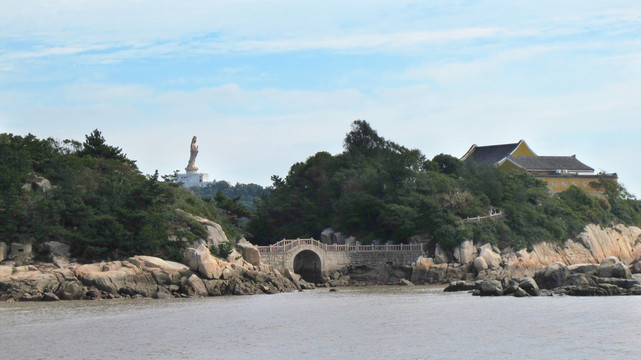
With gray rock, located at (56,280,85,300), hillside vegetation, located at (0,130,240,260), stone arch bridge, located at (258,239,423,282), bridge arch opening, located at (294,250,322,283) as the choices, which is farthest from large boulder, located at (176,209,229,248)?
gray rock, located at (56,280,85,300)

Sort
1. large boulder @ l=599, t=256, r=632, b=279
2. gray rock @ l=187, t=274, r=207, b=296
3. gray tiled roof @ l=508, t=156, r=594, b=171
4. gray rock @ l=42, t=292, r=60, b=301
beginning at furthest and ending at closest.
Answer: gray tiled roof @ l=508, t=156, r=594, b=171, large boulder @ l=599, t=256, r=632, b=279, gray rock @ l=187, t=274, r=207, b=296, gray rock @ l=42, t=292, r=60, b=301

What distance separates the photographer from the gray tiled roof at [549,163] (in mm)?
79750

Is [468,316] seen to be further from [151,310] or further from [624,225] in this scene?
[624,225]

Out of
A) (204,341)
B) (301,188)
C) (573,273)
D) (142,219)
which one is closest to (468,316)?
(204,341)

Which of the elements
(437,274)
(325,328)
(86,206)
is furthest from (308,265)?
(325,328)

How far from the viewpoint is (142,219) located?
48.8 metres

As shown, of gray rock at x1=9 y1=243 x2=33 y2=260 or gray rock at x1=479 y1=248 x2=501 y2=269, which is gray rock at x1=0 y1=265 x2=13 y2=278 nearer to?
gray rock at x1=9 y1=243 x2=33 y2=260

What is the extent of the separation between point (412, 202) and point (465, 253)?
616 centimetres

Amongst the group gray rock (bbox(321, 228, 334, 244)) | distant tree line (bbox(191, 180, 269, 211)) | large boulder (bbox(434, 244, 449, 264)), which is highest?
distant tree line (bbox(191, 180, 269, 211))

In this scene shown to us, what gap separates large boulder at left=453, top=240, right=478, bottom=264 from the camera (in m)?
58.1

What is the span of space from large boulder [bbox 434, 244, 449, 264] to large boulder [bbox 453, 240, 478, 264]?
678 millimetres

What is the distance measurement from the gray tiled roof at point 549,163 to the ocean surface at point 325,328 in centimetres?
3664

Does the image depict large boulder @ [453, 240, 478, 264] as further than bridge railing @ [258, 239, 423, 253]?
No

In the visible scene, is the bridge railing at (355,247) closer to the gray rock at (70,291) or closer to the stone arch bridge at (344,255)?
the stone arch bridge at (344,255)
